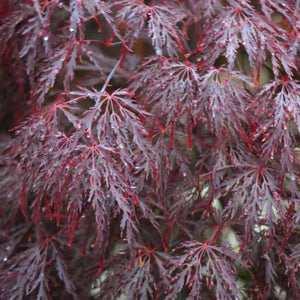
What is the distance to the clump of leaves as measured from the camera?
3.89 feet

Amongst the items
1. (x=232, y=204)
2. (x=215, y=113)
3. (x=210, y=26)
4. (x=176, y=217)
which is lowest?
(x=176, y=217)

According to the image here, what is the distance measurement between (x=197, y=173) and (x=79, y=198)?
48cm

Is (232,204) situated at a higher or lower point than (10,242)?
higher

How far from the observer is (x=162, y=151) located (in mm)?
1354

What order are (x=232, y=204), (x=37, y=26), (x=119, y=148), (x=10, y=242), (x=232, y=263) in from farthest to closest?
(x=10, y=242) → (x=232, y=263) → (x=37, y=26) → (x=232, y=204) → (x=119, y=148)

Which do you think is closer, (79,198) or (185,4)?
(79,198)

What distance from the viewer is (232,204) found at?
4.09 feet

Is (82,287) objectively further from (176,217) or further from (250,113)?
(250,113)

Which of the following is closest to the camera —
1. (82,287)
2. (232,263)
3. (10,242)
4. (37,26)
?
(37,26)

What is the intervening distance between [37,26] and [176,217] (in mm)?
758

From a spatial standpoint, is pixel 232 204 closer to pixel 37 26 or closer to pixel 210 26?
pixel 210 26

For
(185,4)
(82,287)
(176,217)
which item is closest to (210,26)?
(185,4)

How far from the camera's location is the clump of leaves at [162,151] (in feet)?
3.89

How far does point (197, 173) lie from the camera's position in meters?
1.49
